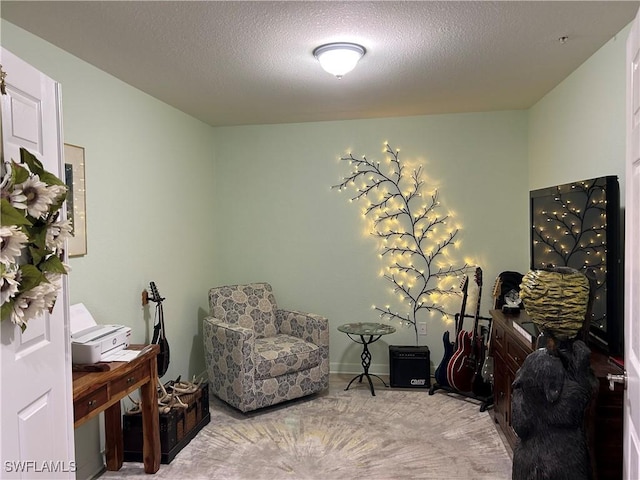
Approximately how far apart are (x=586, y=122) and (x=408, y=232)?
A: 1.90m

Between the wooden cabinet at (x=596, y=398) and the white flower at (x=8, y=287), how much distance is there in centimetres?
202

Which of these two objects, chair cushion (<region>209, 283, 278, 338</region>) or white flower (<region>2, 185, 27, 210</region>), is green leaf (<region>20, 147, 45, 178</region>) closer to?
white flower (<region>2, 185, 27, 210</region>)

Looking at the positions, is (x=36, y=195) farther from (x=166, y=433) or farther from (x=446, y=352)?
(x=446, y=352)

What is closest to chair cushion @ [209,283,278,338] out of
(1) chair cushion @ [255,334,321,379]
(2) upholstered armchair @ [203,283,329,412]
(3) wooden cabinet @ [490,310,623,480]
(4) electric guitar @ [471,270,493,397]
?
(2) upholstered armchair @ [203,283,329,412]

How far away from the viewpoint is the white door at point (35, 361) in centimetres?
139

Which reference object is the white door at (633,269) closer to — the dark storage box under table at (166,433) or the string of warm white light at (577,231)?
the string of warm white light at (577,231)

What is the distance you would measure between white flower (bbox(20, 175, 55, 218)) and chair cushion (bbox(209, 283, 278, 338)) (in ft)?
9.29

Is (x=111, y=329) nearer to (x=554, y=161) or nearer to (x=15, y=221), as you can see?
(x=15, y=221)

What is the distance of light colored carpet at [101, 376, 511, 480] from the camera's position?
2.88 m

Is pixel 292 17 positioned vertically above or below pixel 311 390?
above

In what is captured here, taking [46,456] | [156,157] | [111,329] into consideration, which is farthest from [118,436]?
[156,157]

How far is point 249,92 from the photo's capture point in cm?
358

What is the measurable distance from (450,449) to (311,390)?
123 centimetres

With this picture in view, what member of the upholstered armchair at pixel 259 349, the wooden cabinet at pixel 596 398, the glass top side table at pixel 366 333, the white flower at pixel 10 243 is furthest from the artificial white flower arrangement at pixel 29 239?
the glass top side table at pixel 366 333
